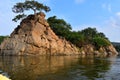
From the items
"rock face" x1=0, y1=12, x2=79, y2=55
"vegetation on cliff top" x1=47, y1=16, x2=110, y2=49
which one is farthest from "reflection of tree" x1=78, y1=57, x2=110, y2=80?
"vegetation on cliff top" x1=47, y1=16, x2=110, y2=49

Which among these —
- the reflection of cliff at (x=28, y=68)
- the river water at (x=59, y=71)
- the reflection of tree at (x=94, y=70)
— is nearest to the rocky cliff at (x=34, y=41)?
the reflection of cliff at (x=28, y=68)

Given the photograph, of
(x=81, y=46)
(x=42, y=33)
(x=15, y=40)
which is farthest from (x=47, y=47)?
(x=81, y=46)

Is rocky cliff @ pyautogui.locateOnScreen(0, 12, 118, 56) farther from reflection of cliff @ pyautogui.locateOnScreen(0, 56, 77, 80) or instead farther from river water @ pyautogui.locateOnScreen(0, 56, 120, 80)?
river water @ pyautogui.locateOnScreen(0, 56, 120, 80)

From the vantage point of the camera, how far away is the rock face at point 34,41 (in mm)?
85438

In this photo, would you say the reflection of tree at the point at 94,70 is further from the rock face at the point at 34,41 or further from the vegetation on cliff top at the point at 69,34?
the vegetation on cliff top at the point at 69,34

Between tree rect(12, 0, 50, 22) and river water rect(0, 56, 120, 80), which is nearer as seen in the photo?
river water rect(0, 56, 120, 80)

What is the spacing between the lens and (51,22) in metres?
122

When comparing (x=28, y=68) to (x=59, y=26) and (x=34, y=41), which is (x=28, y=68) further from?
(x=59, y=26)

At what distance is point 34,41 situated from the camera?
88688mm

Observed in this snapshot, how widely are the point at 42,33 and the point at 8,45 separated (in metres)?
14.3

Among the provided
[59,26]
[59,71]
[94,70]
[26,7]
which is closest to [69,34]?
[59,26]

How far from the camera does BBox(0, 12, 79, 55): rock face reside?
280 feet

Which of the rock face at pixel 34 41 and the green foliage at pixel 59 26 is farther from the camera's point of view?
the green foliage at pixel 59 26

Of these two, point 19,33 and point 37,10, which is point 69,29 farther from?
point 19,33
